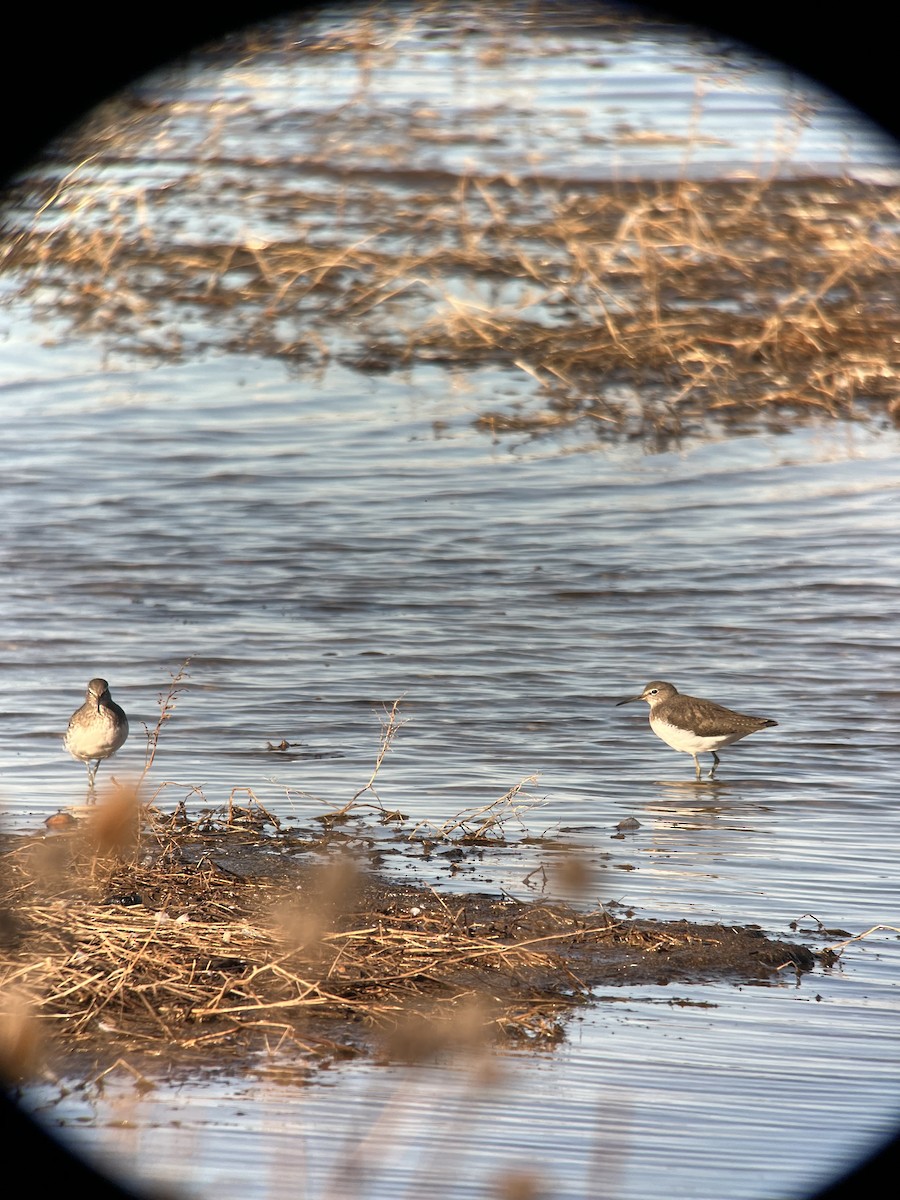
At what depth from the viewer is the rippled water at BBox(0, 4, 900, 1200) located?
157 inches

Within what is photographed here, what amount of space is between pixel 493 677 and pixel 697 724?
1.57 m

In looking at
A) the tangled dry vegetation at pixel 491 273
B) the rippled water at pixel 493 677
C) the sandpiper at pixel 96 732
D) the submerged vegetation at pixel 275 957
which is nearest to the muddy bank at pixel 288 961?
the submerged vegetation at pixel 275 957

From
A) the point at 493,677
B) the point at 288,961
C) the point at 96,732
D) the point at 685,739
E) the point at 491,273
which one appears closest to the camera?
the point at 288,961

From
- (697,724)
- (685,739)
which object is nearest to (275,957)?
(685,739)

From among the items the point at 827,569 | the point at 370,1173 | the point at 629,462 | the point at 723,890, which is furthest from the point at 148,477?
the point at 370,1173

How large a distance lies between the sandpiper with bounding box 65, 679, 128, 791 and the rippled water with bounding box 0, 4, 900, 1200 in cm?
22

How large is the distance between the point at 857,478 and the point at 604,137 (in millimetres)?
7699

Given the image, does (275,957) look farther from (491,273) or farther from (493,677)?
(491,273)

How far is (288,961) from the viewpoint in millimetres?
4652

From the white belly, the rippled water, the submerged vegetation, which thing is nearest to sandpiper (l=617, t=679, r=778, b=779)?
the white belly

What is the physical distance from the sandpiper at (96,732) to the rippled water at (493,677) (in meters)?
0.22

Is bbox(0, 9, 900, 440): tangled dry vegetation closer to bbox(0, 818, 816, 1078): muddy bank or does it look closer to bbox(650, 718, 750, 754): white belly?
bbox(650, 718, 750, 754): white belly

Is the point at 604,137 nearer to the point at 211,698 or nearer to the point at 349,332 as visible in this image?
the point at 349,332

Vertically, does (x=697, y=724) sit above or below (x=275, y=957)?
below
